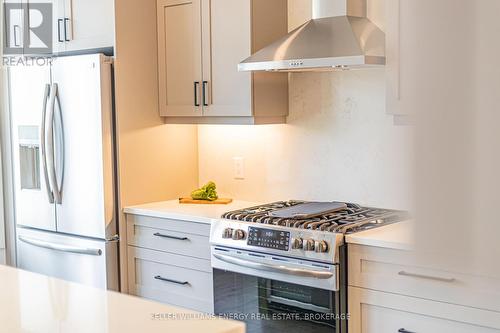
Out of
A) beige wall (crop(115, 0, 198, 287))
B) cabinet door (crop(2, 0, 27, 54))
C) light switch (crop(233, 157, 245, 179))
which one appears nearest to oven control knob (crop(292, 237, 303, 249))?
light switch (crop(233, 157, 245, 179))

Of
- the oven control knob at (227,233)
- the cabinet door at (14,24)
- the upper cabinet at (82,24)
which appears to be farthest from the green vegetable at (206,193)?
the cabinet door at (14,24)

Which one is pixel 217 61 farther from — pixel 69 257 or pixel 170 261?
pixel 69 257

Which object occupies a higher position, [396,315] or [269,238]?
[269,238]

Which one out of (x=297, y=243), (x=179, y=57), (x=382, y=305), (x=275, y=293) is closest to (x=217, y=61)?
(x=179, y=57)

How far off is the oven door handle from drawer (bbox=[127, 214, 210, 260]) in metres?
0.17

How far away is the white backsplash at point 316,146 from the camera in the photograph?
315 cm

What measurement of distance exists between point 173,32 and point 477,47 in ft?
11.4

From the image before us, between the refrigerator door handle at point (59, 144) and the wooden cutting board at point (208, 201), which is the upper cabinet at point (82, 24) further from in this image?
the wooden cutting board at point (208, 201)

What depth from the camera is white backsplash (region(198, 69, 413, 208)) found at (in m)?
3.15

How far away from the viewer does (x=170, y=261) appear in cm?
333

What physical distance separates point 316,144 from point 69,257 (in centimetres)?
152

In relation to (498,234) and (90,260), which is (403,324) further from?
(498,234)

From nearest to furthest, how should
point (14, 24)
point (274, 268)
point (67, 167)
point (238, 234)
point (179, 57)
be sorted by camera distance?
point (274, 268) → point (238, 234) → point (179, 57) → point (67, 167) → point (14, 24)

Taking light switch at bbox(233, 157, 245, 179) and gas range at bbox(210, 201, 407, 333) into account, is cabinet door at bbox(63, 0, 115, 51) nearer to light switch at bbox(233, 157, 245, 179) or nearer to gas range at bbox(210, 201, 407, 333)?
light switch at bbox(233, 157, 245, 179)
